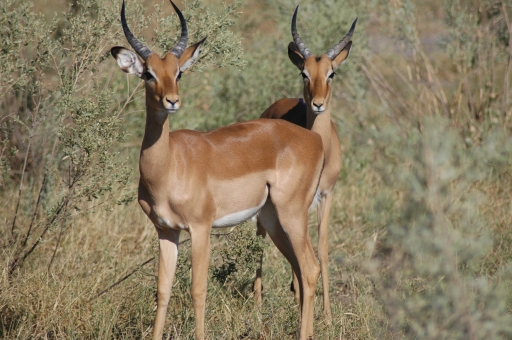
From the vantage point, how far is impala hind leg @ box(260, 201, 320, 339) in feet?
16.5

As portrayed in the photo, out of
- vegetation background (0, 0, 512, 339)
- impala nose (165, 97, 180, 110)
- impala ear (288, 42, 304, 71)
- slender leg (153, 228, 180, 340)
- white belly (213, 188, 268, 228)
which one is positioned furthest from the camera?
impala ear (288, 42, 304, 71)

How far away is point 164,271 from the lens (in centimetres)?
477

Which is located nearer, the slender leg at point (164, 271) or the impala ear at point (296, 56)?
the slender leg at point (164, 271)

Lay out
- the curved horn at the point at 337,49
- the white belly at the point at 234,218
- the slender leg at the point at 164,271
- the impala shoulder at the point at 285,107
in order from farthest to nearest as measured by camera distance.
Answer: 1. the impala shoulder at the point at 285,107
2. the curved horn at the point at 337,49
3. the white belly at the point at 234,218
4. the slender leg at the point at 164,271

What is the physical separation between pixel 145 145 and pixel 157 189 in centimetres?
29

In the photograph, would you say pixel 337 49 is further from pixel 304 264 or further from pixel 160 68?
pixel 160 68

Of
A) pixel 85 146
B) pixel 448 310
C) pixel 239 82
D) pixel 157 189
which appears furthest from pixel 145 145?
pixel 239 82

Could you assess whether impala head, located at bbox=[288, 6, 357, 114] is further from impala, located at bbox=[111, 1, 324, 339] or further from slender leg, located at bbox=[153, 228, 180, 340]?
slender leg, located at bbox=[153, 228, 180, 340]

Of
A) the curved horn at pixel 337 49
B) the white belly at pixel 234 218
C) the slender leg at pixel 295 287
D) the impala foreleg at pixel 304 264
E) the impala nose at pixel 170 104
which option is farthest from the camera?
the curved horn at pixel 337 49

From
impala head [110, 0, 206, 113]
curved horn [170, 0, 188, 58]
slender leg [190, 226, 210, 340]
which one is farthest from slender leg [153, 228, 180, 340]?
curved horn [170, 0, 188, 58]

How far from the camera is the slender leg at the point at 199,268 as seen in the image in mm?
4574

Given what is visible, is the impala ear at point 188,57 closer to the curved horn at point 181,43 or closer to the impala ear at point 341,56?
the curved horn at point 181,43

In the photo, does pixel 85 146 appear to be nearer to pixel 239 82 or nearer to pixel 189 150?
pixel 189 150

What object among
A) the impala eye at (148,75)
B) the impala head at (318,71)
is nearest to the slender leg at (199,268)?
the impala eye at (148,75)
